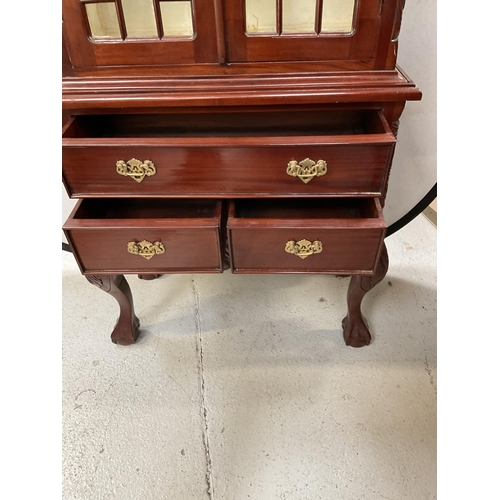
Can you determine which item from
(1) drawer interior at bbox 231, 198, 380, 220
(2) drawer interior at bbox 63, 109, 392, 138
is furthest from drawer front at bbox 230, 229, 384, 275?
(2) drawer interior at bbox 63, 109, 392, 138

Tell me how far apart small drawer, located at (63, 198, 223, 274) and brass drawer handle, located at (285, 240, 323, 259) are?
149 millimetres

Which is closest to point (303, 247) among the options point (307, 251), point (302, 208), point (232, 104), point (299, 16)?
point (307, 251)

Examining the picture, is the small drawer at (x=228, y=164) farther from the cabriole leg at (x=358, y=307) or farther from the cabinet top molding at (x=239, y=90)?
the cabriole leg at (x=358, y=307)

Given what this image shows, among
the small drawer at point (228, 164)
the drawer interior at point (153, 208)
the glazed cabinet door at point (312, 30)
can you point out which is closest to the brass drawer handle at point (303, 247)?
the small drawer at point (228, 164)

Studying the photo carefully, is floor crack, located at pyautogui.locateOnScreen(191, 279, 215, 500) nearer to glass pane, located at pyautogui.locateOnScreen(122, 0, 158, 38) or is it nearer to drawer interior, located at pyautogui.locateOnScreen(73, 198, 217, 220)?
drawer interior, located at pyautogui.locateOnScreen(73, 198, 217, 220)

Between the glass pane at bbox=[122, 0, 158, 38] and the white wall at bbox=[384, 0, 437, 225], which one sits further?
the white wall at bbox=[384, 0, 437, 225]

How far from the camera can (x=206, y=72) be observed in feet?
2.53

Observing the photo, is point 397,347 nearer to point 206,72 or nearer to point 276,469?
point 276,469

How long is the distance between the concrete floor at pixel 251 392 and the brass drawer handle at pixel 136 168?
56cm

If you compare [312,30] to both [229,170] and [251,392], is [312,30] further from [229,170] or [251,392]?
[251,392]

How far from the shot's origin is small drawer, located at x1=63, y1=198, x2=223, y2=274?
0.83 metres

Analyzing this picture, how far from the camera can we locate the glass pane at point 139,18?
72 cm

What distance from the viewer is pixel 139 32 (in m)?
0.74

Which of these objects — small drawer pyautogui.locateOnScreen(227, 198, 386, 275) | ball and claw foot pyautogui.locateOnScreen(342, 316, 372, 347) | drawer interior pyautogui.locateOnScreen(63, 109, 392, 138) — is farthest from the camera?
ball and claw foot pyautogui.locateOnScreen(342, 316, 372, 347)
